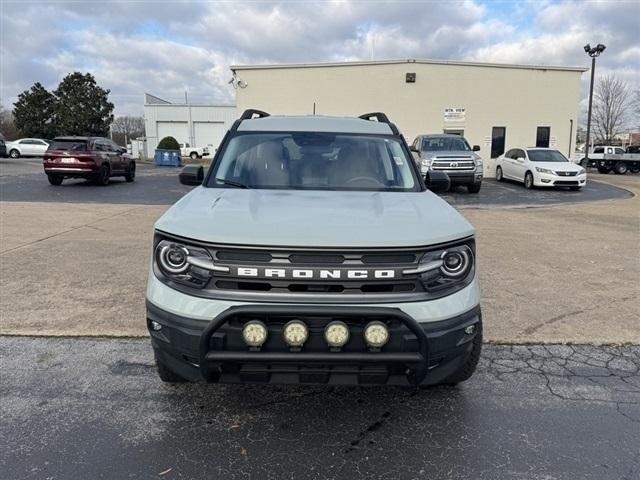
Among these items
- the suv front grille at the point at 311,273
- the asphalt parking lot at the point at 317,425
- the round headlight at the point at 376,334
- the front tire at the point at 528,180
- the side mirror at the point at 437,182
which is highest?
the side mirror at the point at 437,182

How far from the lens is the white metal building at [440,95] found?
28.3 meters

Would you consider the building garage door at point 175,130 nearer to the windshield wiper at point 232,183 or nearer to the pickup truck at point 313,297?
the windshield wiper at point 232,183

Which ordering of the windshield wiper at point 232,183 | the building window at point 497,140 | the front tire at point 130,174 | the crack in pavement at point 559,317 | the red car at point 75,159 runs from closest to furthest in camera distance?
the windshield wiper at point 232,183, the crack in pavement at point 559,317, the red car at point 75,159, the front tire at point 130,174, the building window at point 497,140

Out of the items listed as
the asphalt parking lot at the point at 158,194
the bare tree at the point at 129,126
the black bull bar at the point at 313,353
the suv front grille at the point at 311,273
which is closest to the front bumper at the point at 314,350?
the black bull bar at the point at 313,353

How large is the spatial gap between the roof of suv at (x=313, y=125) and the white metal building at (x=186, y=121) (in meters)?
53.9

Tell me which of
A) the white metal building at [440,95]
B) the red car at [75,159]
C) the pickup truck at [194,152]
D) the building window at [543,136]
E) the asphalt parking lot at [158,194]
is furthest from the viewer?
the pickup truck at [194,152]

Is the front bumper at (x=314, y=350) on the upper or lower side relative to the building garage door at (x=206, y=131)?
lower

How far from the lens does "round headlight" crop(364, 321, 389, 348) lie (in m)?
2.60

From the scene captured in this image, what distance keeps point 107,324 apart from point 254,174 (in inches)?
82.4

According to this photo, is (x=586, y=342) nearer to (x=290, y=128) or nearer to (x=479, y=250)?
(x=290, y=128)

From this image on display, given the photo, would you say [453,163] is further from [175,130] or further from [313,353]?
[175,130]

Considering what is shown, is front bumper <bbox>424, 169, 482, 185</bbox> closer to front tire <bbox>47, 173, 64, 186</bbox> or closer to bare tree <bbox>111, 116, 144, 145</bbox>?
front tire <bbox>47, 173, 64, 186</bbox>

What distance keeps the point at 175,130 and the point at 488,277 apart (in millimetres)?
55606

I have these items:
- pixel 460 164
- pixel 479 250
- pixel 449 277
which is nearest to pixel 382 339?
pixel 449 277
